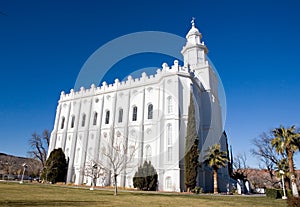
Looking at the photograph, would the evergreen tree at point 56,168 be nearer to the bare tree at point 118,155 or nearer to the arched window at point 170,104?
the bare tree at point 118,155

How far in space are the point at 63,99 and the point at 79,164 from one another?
14036 mm

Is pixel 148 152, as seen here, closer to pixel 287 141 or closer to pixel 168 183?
pixel 168 183

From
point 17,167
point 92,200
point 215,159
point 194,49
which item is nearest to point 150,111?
point 215,159

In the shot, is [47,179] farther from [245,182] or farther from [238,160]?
[238,160]

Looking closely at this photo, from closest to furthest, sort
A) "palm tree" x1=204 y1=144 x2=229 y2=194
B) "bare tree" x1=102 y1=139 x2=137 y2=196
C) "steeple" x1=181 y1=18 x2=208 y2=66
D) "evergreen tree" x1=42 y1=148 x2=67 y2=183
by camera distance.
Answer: "bare tree" x1=102 y1=139 x2=137 y2=196, "palm tree" x1=204 y1=144 x2=229 y2=194, "evergreen tree" x1=42 y1=148 x2=67 y2=183, "steeple" x1=181 y1=18 x2=208 y2=66

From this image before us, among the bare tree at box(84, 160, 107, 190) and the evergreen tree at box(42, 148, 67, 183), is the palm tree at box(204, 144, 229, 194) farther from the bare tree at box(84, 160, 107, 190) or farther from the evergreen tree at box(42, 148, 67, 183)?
the evergreen tree at box(42, 148, 67, 183)

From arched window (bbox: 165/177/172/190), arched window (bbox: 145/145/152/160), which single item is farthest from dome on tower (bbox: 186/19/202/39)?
arched window (bbox: 165/177/172/190)

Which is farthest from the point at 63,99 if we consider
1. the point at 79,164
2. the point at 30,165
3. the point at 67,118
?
the point at 30,165

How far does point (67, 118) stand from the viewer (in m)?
40.7

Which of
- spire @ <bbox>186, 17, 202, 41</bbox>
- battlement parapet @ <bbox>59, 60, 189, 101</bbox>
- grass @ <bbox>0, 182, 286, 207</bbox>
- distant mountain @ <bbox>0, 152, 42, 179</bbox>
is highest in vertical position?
spire @ <bbox>186, 17, 202, 41</bbox>

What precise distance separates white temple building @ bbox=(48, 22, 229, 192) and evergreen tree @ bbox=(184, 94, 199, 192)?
104cm

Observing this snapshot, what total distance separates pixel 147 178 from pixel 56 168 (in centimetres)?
1605

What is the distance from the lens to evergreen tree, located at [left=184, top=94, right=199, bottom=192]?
83.7 feet

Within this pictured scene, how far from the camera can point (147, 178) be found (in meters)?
26.5
